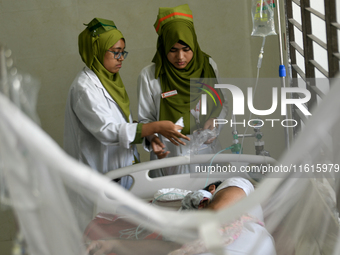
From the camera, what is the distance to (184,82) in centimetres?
213

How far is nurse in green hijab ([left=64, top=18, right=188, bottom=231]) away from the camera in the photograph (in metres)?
1.88

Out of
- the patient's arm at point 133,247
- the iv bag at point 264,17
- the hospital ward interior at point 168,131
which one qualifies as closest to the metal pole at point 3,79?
the hospital ward interior at point 168,131

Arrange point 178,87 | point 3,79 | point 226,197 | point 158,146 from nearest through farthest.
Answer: point 3,79, point 226,197, point 158,146, point 178,87

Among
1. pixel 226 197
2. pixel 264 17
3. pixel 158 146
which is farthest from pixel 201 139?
pixel 264 17

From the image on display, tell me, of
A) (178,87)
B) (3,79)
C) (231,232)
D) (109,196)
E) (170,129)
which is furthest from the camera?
(178,87)

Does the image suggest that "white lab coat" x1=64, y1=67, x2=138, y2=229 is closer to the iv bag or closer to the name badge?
the name badge

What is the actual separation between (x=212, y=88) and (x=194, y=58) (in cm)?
22

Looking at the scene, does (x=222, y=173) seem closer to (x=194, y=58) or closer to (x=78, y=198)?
(x=194, y=58)

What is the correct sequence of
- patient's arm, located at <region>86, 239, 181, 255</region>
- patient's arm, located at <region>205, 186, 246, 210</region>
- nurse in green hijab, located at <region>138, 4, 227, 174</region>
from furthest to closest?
nurse in green hijab, located at <region>138, 4, 227, 174</region>, patient's arm, located at <region>205, 186, 246, 210</region>, patient's arm, located at <region>86, 239, 181, 255</region>

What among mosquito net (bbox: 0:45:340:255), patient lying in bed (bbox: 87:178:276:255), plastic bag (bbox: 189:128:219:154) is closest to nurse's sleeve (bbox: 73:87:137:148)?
plastic bag (bbox: 189:128:219:154)

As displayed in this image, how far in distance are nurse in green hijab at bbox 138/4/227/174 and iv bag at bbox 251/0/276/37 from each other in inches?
15.4

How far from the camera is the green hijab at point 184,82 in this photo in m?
2.10

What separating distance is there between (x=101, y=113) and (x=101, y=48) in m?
0.41

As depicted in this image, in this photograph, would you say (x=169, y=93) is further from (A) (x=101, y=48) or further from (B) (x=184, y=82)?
(A) (x=101, y=48)
